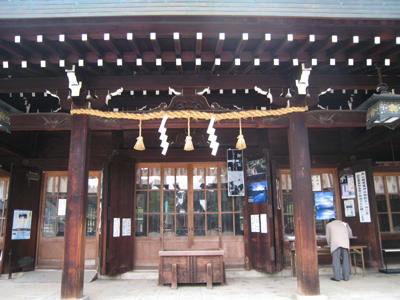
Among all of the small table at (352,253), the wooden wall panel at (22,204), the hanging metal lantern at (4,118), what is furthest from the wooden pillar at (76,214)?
the small table at (352,253)

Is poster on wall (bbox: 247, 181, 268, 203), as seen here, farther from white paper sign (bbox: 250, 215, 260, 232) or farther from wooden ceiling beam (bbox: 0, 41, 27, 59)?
wooden ceiling beam (bbox: 0, 41, 27, 59)

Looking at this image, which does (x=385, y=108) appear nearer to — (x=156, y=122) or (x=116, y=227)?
(x=156, y=122)

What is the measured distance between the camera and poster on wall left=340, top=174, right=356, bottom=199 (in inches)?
315

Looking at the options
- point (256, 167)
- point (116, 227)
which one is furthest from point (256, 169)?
point (116, 227)

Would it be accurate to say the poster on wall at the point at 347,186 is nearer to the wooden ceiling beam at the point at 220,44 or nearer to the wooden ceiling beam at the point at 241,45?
the wooden ceiling beam at the point at 241,45

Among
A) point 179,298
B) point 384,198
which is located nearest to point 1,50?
point 179,298

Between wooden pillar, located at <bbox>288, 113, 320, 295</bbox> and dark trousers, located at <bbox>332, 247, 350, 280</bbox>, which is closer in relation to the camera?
wooden pillar, located at <bbox>288, 113, 320, 295</bbox>

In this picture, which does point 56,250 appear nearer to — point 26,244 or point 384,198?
point 26,244

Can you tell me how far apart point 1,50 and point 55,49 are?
33.9 inches

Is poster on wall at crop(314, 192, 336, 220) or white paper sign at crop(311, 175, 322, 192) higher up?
white paper sign at crop(311, 175, 322, 192)

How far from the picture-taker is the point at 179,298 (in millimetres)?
5727

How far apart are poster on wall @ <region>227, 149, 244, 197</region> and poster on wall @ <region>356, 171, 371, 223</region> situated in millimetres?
2749

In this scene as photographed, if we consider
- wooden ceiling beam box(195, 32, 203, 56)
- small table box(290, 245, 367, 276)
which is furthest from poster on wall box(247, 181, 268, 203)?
wooden ceiling beam box(195, 32, 203, 56)

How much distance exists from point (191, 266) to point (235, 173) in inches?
97.2
